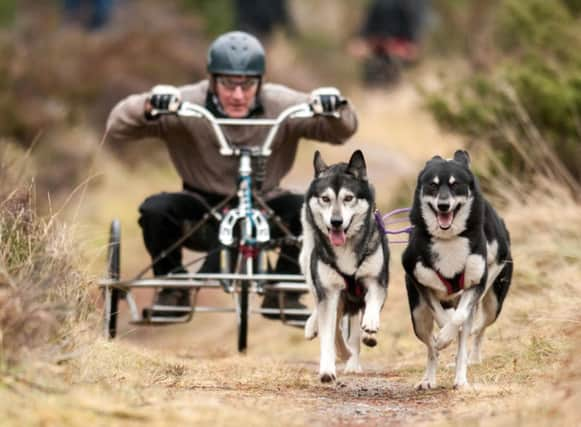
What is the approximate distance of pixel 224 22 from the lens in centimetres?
2977

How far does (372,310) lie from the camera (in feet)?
24.6

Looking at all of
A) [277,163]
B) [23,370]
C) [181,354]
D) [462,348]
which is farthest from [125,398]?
[277,163]

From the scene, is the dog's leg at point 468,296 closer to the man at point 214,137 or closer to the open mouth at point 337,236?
the open mouth at point 337,236

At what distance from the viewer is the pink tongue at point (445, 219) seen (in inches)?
289

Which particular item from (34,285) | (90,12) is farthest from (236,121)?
(90,12)

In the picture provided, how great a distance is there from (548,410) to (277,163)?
4781 mm

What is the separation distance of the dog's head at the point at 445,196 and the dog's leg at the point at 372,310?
42 centimetres

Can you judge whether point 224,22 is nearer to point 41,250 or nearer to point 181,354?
point 181,354

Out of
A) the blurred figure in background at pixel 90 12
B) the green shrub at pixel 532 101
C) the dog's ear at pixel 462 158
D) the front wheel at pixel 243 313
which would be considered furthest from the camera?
the blurred figure in background at pixel 90 12

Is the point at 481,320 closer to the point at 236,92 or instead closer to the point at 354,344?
the point at 354,344

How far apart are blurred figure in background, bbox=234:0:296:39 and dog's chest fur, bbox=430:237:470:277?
74.4ft

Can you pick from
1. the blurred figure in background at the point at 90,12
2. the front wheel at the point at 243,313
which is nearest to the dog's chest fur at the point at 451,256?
the front wheel at the point at 243,313

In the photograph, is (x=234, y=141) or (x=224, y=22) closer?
(x=234, y=141)

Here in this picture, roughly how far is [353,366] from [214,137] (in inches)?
88.6
